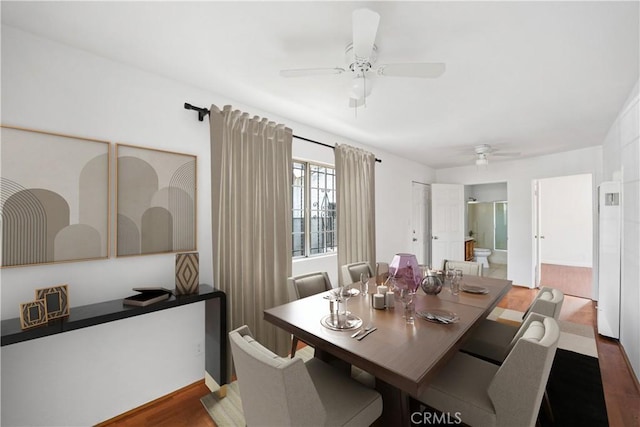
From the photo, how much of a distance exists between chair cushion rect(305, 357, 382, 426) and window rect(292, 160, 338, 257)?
5.93ft

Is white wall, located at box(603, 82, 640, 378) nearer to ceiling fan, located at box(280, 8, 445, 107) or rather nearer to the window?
ceiling fan, located at box(280, 8, 445, 107)

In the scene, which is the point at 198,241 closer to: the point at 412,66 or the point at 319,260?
the point at 319,260

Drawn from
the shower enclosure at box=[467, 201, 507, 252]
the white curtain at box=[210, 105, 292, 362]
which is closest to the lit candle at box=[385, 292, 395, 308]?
the white curtain at box=[210, 105, 292, 362]

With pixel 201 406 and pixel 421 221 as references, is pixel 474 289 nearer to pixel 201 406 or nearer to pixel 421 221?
pixel 201 406

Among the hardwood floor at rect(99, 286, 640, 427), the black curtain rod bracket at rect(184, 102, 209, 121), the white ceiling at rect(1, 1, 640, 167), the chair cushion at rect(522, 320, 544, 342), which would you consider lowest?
the hardwood floor at rect(99, 286, 640, 427)

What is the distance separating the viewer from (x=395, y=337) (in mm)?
1484

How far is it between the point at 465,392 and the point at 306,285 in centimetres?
143

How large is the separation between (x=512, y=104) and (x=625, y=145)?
1.16 metres

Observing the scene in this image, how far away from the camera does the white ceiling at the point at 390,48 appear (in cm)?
143

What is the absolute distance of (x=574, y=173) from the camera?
448 cm

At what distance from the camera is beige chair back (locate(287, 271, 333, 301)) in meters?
2.42

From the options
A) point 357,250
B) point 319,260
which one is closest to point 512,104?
point 357,250

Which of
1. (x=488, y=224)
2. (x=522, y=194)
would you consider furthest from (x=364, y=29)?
(x=488, y=224)

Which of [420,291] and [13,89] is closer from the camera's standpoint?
[13,89]
